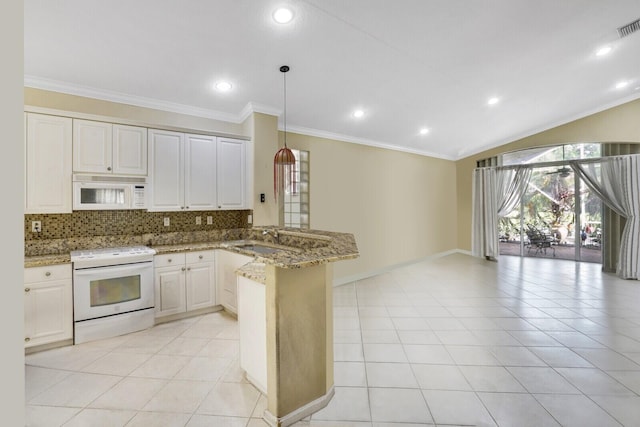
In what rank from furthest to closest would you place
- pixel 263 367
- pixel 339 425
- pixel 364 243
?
pixel 364 243, pixel 263 367, pixel 339 425

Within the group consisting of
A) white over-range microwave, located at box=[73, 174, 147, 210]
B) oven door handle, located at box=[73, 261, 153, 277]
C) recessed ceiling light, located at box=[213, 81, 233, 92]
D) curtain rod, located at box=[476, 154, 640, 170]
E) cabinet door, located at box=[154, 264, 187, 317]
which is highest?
recessed ceiling light, located at box=[213, 81, 233, 92]

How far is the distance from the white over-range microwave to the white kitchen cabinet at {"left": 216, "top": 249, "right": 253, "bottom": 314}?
1.16 metres

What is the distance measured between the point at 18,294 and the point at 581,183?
8688mm

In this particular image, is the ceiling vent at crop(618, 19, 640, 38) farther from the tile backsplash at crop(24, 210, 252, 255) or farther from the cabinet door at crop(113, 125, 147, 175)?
the cabinet door at crop(113, 125, 147, 175)

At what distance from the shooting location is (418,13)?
2752mm

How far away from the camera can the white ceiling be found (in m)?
2.61

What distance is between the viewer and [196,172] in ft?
13.0

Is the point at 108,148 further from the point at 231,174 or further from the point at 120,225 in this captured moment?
the point at 231,174

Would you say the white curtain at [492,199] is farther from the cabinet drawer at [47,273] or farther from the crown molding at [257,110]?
the cabinet drawer at [47,273]

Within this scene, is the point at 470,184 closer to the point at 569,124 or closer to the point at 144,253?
the point at 569,124

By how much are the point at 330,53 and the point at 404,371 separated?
3.27 m

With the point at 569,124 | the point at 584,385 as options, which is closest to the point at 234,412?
the point at 584,385

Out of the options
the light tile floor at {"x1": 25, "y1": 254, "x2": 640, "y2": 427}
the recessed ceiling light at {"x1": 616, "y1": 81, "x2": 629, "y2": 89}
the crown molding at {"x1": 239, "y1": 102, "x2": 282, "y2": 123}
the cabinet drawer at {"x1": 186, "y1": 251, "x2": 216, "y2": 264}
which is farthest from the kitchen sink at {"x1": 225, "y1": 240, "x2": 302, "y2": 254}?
the recessed ceiling light at {"x1": 616, "y1": 81, "x2": 629, "y2": 89}

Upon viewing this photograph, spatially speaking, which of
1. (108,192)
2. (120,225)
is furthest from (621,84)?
(120,225)
